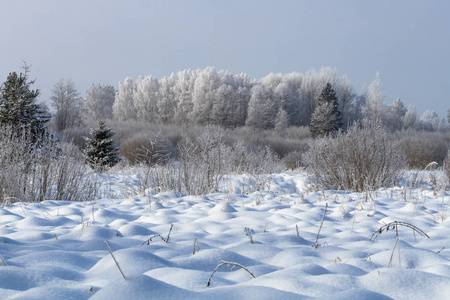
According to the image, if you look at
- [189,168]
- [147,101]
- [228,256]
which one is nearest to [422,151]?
[189,168]

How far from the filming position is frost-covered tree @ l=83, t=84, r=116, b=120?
51881mm

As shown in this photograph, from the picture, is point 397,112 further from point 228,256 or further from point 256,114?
point 228,256

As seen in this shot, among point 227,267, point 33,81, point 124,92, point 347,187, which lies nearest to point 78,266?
point 227,267

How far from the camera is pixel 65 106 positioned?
120 feet

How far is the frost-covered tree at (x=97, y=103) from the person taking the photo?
51881 millimetres

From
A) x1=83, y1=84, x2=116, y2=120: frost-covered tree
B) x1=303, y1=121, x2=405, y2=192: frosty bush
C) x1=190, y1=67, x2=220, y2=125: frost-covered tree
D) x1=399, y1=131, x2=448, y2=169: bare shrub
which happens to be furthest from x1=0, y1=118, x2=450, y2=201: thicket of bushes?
x1=83, y1=84, x2=116, y2=120: frost-covered tree

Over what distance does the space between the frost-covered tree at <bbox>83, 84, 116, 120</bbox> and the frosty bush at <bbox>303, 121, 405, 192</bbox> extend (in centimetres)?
4631

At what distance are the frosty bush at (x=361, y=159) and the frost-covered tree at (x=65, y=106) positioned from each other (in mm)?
32586

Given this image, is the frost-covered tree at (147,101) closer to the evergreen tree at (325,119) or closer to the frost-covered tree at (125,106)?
the frost-covered tree at (125,106)

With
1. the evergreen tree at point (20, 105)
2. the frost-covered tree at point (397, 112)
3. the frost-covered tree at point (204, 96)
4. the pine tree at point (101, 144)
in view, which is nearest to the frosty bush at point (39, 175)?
the evergreen tree at point (20, 105)

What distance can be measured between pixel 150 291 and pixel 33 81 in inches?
597

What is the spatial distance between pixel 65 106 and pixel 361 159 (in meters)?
35.3

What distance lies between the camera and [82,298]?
1490 millimetres

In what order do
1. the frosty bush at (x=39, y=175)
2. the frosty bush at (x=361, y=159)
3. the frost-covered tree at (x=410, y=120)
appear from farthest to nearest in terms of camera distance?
the frost-covered tree at (x=410, y=120)
the frosty bush at (x=361, y=159)
the frosty bush at (x=39, y=175)
